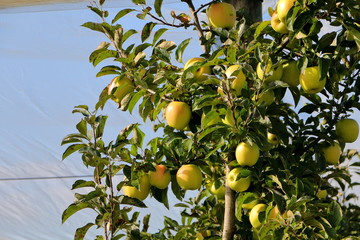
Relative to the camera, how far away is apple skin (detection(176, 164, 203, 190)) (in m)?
1.25

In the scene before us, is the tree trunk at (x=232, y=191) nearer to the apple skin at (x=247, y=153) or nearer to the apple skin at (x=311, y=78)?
the apple skin at (x=247, y=153)

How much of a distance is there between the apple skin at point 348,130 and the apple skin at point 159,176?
1.39 feet

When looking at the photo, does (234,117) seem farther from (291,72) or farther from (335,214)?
(335,214)

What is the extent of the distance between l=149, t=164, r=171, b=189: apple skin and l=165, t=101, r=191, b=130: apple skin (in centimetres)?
9

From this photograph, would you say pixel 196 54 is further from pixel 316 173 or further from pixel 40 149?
pixel 316 173

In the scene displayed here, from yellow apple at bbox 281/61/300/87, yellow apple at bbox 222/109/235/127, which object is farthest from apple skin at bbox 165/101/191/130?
yellow apple at bbox 281/61/300/87

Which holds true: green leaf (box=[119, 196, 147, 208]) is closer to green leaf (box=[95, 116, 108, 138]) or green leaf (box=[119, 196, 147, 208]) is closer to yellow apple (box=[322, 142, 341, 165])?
green leaf (box=[95, 116, 108, 138])

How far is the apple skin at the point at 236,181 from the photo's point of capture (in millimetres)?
1242

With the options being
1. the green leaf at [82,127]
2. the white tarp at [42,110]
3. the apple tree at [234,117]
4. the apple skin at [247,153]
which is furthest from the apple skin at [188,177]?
the white tarp at [42,110]

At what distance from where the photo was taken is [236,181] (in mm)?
1238

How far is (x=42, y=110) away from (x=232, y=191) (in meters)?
2.86

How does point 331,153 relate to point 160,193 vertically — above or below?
above

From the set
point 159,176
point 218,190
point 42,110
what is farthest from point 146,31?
point 42,110

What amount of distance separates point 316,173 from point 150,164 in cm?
41
